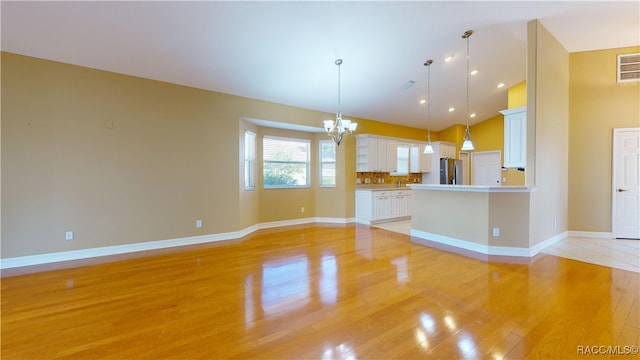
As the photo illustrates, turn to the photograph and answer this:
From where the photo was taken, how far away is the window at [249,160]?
A: 5668 mm

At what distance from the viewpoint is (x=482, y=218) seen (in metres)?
4.12

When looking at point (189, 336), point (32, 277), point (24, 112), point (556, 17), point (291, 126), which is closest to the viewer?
point (189, 336)

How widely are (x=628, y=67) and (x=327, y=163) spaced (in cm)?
592

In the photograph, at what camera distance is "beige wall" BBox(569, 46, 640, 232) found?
4.79 metres

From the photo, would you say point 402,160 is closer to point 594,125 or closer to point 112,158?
point 594,125

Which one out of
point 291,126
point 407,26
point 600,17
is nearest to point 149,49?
point 291,126

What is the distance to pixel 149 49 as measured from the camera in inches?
143

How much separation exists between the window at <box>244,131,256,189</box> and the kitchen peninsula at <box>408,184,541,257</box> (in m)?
3.69

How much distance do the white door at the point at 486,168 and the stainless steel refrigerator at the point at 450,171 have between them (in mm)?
777

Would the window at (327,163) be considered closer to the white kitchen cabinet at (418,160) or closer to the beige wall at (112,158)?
the beige wall at (112,158)

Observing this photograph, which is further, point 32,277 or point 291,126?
point 291,126

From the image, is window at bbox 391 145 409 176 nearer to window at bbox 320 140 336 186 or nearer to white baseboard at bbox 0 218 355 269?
window at bbox 320 140 336 186

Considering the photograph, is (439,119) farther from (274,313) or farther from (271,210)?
(274,313)

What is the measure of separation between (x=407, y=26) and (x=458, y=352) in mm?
3810
